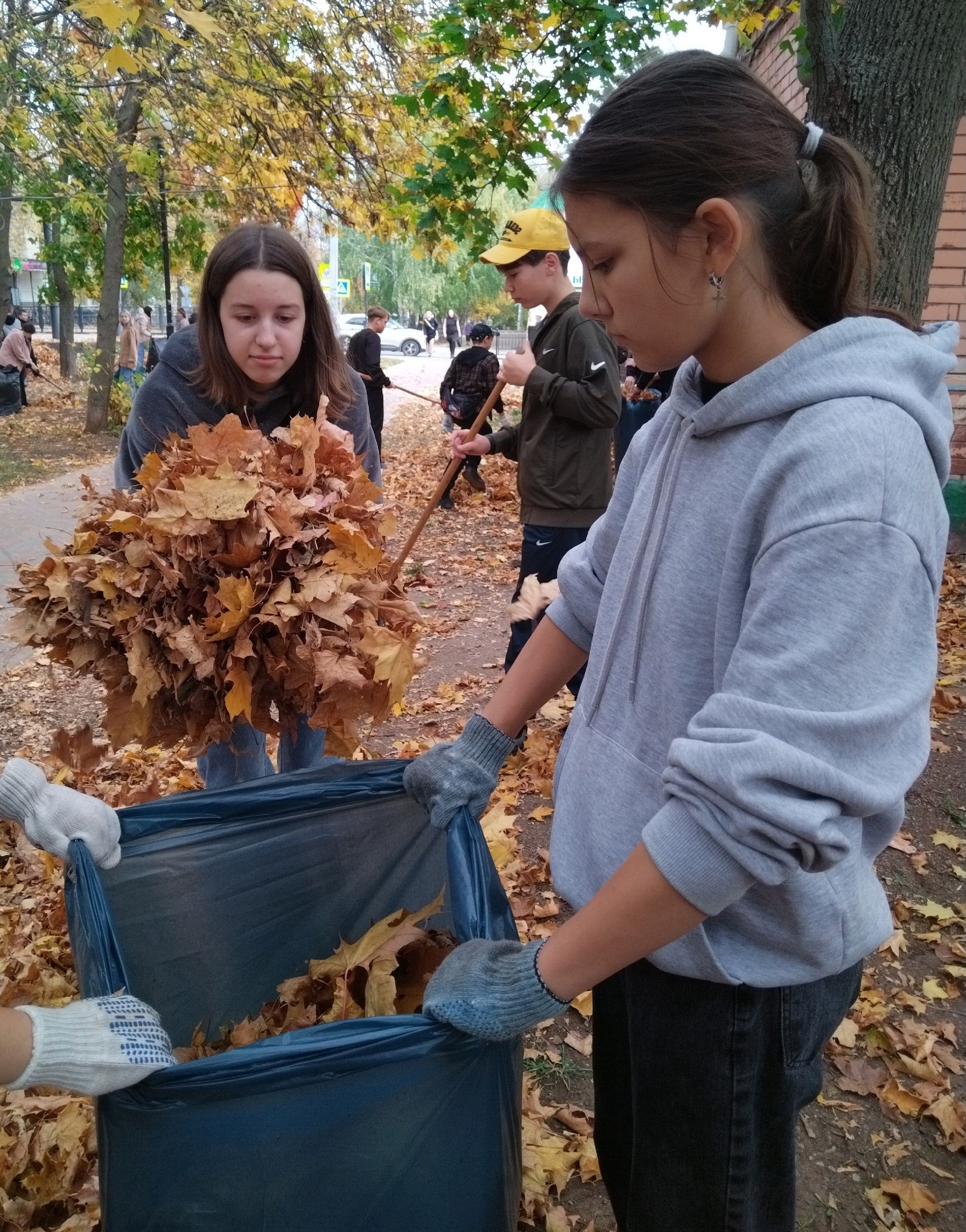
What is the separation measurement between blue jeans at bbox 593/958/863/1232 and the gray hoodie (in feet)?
0.31

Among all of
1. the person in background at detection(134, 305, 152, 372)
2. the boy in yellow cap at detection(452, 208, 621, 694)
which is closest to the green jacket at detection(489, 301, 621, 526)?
the boy in yellow cap at detection(452, 208, 621, 694)

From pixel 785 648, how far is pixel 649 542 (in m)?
0.31

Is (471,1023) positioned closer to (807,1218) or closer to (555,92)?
(807,1218)

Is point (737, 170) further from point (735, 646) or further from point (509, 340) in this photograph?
point (509, 340)

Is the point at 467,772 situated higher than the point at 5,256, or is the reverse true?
the point at 5,256

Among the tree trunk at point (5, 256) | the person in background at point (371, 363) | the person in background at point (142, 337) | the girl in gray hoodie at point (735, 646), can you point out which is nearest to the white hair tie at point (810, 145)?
the girl in gray hoodie at point (735, 646)

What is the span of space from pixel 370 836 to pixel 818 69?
10.8 ft

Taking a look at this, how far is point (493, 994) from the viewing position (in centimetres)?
103

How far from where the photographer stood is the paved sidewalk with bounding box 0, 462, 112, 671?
5.02 m

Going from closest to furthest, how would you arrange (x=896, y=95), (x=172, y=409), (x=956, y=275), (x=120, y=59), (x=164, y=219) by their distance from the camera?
(x=172, y=409) < (x=120, y=59) < (x=896, y=95) < (x=956, y=275) < (x=164, y=219)

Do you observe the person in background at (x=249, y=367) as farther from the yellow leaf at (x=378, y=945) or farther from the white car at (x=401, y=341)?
the white car at (x=401, y=341)

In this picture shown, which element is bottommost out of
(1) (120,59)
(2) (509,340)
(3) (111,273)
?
(1) (120,59)

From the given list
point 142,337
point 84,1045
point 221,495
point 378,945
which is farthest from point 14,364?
point 84,1045

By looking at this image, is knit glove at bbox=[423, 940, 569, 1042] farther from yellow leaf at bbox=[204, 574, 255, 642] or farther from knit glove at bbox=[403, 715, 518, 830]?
yellow leaf at bbox=[204, 574, 255, 642]
